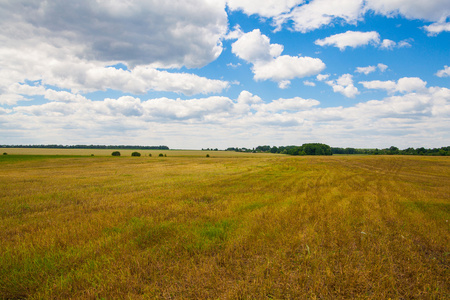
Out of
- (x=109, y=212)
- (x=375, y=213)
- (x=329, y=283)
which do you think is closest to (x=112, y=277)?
(x=329, y=283)

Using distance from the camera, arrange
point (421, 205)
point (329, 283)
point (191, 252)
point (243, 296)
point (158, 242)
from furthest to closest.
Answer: point (421, 205) < point (158, 242) < point (191, 252) < point (329, 283) < point (243, 296)

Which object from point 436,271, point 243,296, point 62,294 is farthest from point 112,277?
point 436,271

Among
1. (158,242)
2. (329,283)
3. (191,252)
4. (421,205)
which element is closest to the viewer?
(329,283)

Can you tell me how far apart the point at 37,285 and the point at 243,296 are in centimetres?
380

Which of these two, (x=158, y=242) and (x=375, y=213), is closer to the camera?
(x=158, y=242)

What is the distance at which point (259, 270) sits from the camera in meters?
4.06

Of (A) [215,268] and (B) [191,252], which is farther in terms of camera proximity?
(B) [191,252]

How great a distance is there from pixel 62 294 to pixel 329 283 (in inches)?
185

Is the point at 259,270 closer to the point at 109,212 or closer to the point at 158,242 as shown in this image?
the point at 158,242

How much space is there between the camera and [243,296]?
132 inches

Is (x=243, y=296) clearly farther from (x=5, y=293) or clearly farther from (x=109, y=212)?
(x=109, y=212)

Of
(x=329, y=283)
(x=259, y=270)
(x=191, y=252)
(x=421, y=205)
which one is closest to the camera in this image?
(x=329, y=283)

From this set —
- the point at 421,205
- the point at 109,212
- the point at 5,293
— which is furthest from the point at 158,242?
the point at 421,205

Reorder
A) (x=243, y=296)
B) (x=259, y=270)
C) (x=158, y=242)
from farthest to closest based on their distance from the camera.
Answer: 1. (x=158, y=242)
2. (x=259, y=270)
3. (x=243, y=296)
